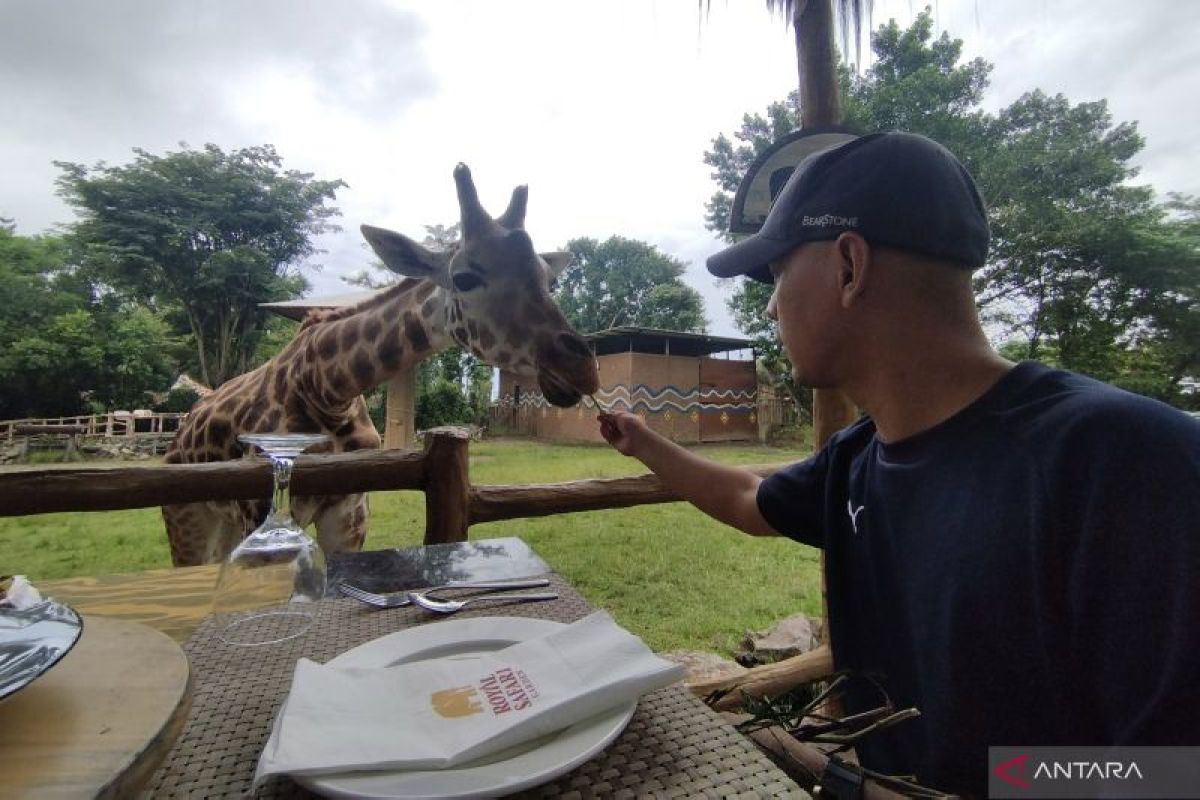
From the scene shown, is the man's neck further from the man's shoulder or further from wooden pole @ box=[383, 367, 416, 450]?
wooden pole @ box=[383, 367, 416, 450]

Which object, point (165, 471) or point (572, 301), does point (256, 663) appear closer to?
point (165, 471)

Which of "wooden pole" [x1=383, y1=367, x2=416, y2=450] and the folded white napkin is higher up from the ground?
"wooden pole" [x1=383, y1=367, x2=416, y2=450]

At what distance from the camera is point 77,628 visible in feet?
2.10

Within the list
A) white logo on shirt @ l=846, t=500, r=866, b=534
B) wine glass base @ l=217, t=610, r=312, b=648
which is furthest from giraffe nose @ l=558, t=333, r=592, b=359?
wine glass base @ l=217, t=610, r=312, b=648

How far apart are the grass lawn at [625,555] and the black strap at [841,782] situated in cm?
237

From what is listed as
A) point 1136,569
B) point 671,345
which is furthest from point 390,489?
point 671,345

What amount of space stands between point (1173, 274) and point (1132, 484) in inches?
412

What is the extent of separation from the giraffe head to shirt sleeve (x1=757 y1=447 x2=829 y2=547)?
0.87 m

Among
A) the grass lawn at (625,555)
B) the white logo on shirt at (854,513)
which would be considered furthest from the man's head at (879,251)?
the grass lawn at (625,555)

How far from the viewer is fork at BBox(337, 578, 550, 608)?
3.45 feet

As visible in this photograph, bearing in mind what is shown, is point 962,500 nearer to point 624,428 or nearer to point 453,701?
point 453,701

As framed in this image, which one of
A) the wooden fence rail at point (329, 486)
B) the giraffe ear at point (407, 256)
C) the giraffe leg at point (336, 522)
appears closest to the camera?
the wooden fence rail at point (329, 486)

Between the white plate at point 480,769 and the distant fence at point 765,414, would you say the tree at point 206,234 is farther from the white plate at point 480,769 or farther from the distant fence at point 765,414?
the white plate at point 480,769

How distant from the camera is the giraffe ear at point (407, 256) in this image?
7.88 feet
